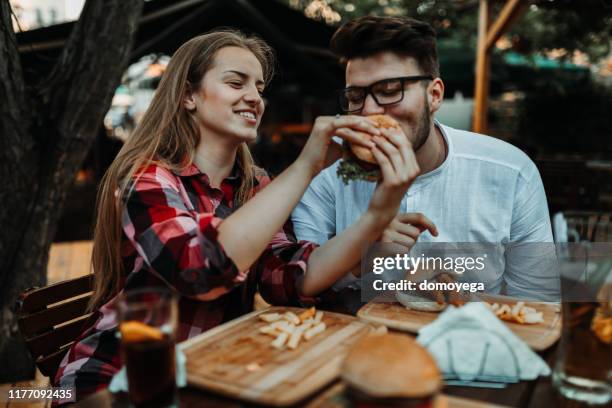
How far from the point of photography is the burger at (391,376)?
0.86 metres

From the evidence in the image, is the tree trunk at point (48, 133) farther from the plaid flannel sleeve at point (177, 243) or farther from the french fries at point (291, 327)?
the french fries at point (291, 327)

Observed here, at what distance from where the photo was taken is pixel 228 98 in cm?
198

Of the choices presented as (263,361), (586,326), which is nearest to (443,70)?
(586,326)

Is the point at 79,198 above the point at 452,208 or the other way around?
the other way around

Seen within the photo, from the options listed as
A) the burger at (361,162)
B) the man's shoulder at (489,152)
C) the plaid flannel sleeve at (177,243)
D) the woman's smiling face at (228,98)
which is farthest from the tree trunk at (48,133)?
the man's shoulder at (489,152)

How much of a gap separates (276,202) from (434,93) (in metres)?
1.19

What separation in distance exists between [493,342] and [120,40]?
2.59m

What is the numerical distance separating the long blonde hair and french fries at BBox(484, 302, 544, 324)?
1082mm

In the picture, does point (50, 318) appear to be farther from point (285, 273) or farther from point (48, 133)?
point (48, 133)

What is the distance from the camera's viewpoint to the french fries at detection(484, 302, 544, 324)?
4.99 feet

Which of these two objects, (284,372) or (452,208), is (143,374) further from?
(452,208)

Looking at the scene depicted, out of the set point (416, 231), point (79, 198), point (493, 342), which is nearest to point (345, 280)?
point (416, 231)

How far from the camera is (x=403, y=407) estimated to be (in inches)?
33.9

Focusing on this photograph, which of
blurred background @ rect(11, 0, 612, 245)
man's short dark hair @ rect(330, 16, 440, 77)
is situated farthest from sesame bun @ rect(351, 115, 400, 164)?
blurred background @ rect(11, 0, 612, 245)
